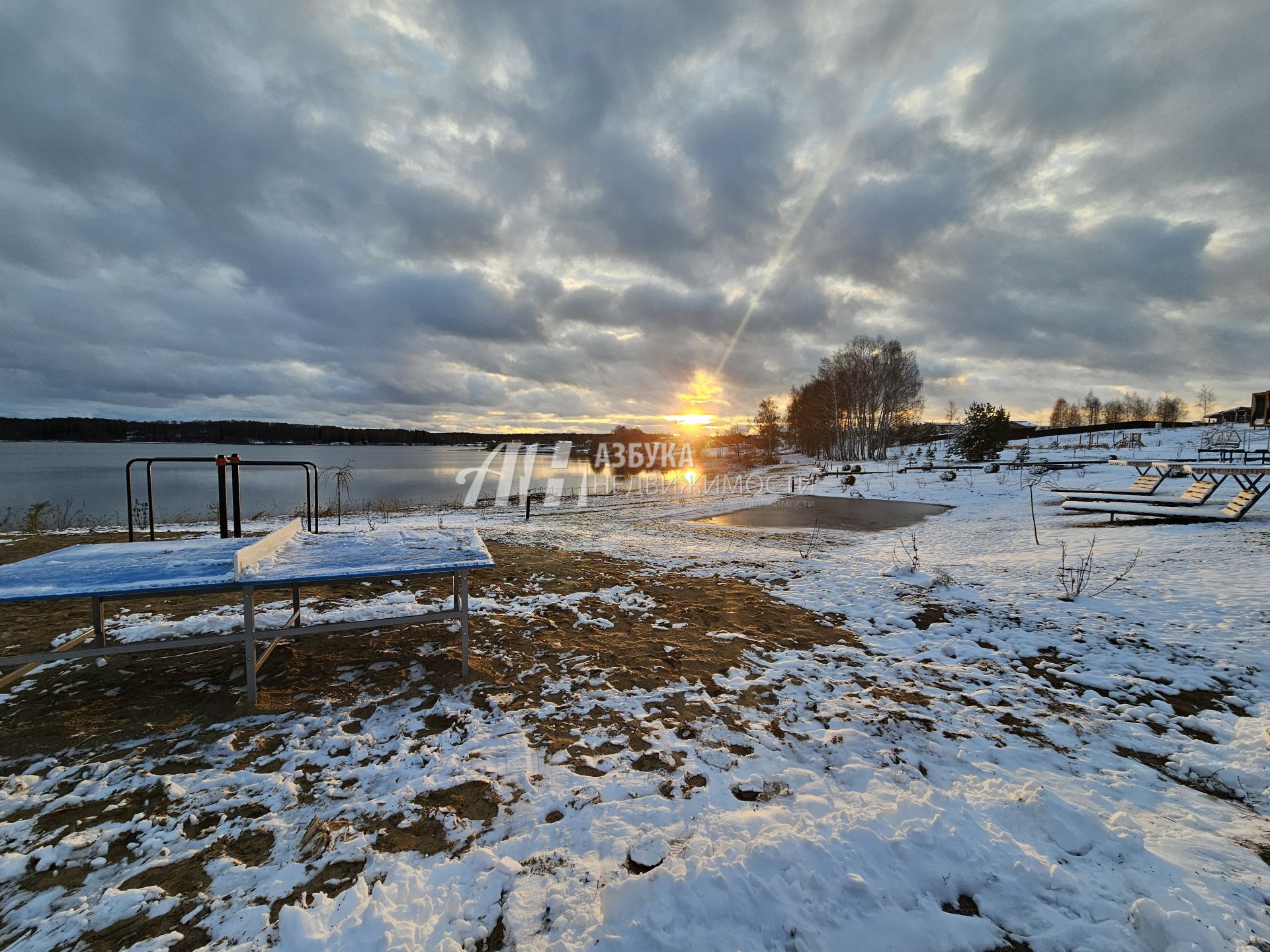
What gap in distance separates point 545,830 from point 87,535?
44.1ft

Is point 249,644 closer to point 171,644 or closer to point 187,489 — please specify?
point 171,644

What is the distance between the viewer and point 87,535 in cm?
1008

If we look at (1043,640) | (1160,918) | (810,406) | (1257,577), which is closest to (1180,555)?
(1257,577)

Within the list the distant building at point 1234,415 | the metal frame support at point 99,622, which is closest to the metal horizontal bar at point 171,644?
the metal frame support at point 99,622

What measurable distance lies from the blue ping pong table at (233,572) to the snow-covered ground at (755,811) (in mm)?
591

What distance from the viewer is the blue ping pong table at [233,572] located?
9.78ft

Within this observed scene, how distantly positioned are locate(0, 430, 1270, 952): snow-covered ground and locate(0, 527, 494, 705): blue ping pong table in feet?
1.94

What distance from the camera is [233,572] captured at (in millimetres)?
3338

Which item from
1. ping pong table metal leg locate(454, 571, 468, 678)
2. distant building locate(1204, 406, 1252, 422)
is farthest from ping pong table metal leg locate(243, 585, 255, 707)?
distant building locate(1204, 406, 1252, 422)

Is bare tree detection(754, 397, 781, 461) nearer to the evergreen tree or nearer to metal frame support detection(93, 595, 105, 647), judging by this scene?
the evergreen tree

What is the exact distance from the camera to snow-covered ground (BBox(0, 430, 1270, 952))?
1.85 metres

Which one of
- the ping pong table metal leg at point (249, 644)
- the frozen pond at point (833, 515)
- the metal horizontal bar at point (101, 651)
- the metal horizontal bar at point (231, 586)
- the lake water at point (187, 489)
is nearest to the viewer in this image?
the metal horizontal bar at point (231, 586)

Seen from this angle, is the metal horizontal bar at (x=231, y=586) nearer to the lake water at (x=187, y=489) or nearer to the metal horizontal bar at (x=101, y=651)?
the metal horizontal bar at (x=101, y=651)

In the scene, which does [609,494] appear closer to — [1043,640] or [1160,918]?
[1043,640]
